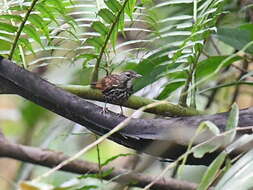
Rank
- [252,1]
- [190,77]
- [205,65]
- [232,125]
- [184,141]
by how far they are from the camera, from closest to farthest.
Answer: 1. [232,125]
2. [184,141]
3. [190,77]
4. [205,65]
5. [252,1]

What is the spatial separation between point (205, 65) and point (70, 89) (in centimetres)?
39

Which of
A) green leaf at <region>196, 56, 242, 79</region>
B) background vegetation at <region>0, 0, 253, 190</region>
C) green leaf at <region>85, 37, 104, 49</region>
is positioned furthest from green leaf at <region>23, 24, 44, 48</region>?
green leaf at <region>196, 56, 242, 79</region>

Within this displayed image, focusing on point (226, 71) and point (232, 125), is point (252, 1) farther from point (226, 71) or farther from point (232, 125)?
point (232, 125)

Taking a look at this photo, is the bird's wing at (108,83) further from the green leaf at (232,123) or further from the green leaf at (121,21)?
the green leaf at (232,123)

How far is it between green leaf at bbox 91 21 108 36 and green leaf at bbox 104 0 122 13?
44 millimetres

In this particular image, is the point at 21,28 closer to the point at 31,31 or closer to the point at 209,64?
the point at 31,31

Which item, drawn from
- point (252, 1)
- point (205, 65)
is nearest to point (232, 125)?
point (205, 65)

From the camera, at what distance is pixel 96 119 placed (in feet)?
3.70

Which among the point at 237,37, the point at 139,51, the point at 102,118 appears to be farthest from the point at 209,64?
the point at 102,118

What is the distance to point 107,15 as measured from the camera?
1199mm

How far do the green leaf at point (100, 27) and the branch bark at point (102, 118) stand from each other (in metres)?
0.17

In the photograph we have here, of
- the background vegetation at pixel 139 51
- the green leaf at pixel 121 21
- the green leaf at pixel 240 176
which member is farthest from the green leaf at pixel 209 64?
the green leaf at pixel 240 176

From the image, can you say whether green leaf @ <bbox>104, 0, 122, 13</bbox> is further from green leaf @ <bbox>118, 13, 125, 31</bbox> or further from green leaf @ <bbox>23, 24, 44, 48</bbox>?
green leaf @ <bbox>23, 24, 44, 48</bbox>

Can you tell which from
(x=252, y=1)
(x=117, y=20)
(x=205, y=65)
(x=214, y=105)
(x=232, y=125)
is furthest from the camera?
(x=214, y=105)
